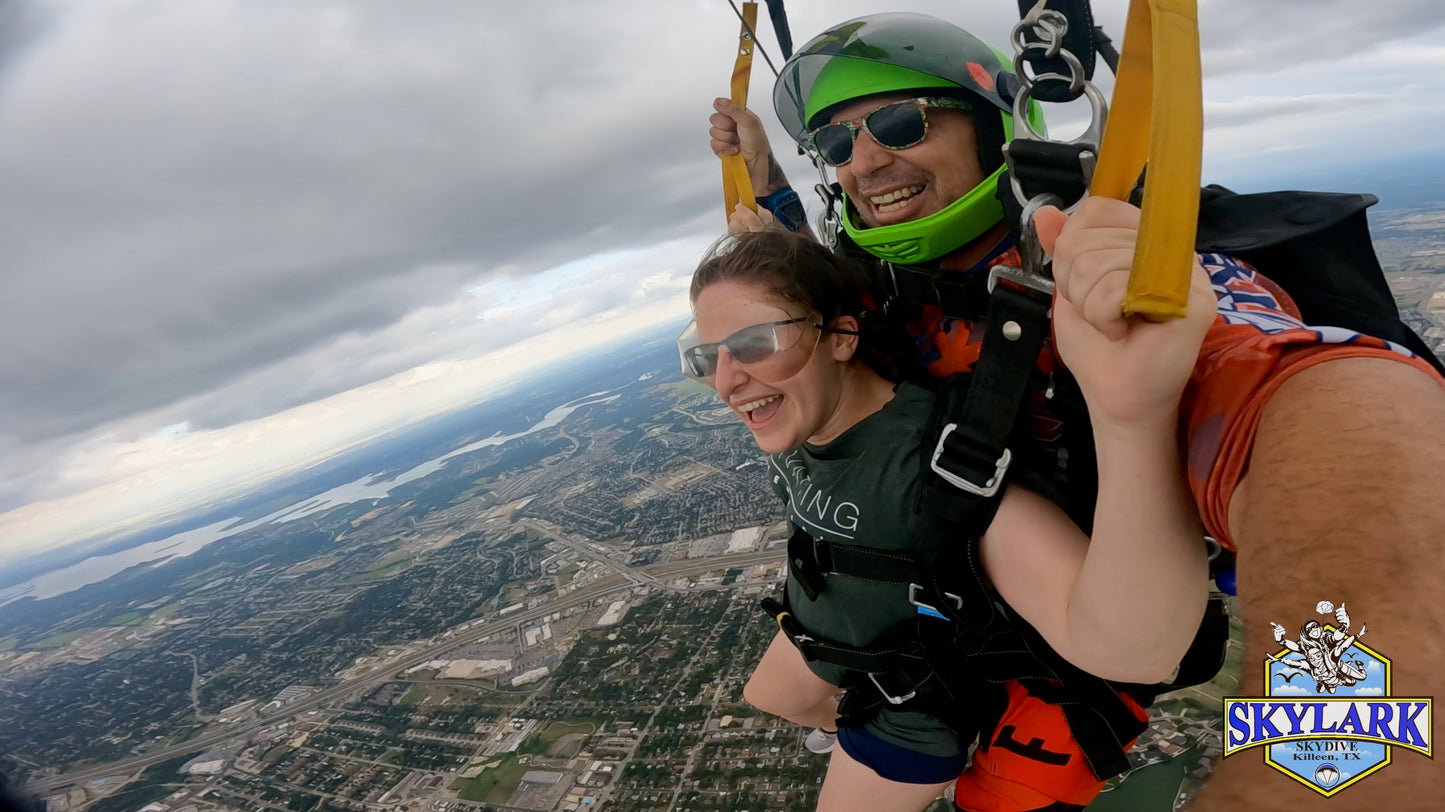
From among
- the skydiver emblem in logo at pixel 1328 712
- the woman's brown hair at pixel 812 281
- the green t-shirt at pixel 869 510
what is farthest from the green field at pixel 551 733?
the skydiver emblem in logo at pixel 1328 712

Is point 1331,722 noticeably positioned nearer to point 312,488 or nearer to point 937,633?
point 937,633

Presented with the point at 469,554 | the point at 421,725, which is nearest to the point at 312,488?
the point at 469,554

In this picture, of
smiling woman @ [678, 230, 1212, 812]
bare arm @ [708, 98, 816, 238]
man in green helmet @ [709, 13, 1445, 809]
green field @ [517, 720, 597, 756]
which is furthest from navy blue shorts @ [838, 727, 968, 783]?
green field @ [517, 720, 597, 756]

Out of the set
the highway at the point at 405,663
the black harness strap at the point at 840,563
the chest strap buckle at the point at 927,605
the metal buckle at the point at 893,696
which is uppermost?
the black harness strap at the point at 840,563

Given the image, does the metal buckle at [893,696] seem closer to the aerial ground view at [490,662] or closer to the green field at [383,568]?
the aerial ground view at [490,662]

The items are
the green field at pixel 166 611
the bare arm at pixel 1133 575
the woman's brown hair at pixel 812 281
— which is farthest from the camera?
the green field at pixel 166 611

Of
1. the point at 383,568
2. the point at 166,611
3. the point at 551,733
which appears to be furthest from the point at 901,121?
the point at 166,611

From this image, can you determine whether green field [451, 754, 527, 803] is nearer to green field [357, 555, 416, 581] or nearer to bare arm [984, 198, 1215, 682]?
bare arm [984, 198, 1215, 682]
